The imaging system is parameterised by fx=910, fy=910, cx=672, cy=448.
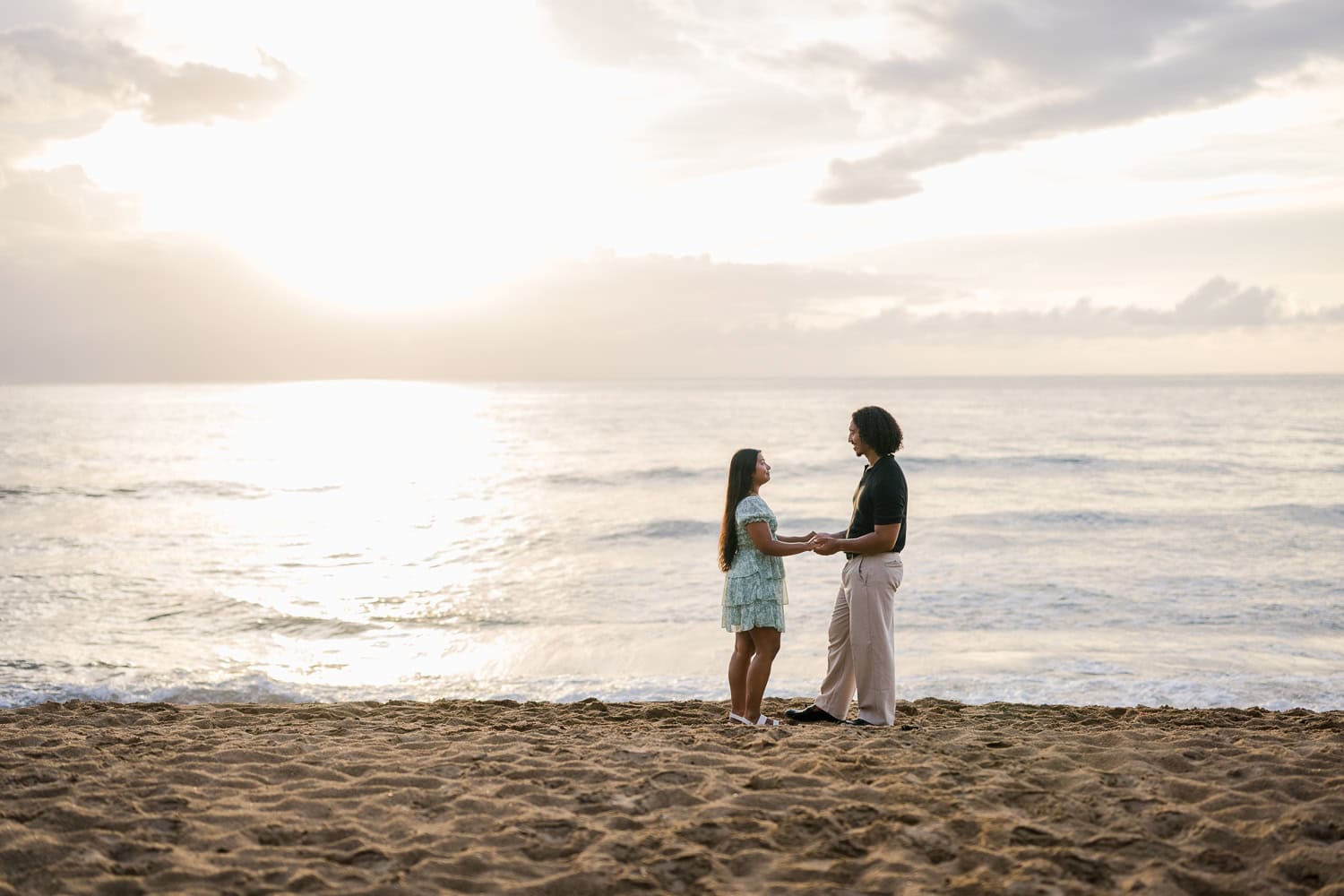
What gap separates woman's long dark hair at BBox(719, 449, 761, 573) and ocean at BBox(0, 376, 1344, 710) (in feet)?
9.33

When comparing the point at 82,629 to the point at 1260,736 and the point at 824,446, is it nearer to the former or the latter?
the point at 1260,736

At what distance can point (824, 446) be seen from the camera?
47.0m

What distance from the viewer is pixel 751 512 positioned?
6176 mm

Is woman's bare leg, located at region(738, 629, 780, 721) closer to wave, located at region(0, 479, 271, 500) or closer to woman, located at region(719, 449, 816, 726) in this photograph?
woman, located at region(719, 449, 816, 726)

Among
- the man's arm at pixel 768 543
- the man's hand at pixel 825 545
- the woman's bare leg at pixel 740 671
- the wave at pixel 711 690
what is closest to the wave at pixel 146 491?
the wave at pixel 711 690

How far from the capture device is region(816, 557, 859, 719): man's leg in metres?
6.41

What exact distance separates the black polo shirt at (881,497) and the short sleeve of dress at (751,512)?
0.60m

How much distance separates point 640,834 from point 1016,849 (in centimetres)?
163

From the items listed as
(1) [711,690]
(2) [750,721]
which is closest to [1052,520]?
(1) [711,690]

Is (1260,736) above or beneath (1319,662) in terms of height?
above

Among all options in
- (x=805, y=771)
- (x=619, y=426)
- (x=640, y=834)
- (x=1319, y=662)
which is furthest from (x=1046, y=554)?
(x=619, y=426)

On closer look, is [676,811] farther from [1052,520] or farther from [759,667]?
[1052,520]

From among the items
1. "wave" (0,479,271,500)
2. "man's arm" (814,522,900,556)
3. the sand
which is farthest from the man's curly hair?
"wave" (0,479,271,500)

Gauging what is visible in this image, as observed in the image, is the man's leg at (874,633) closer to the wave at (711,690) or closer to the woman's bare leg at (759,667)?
the woman's bare leg at (759,667)
